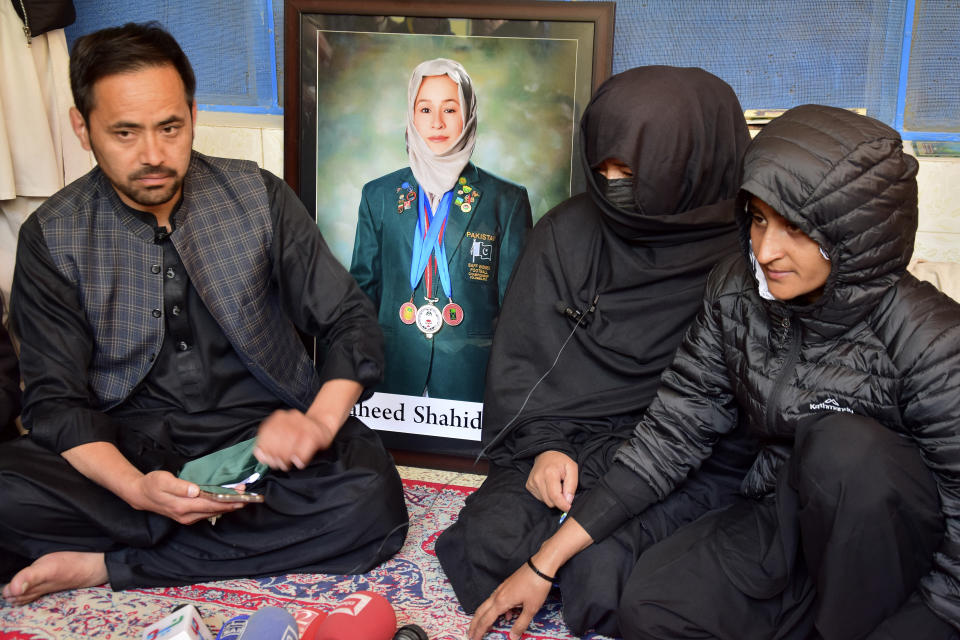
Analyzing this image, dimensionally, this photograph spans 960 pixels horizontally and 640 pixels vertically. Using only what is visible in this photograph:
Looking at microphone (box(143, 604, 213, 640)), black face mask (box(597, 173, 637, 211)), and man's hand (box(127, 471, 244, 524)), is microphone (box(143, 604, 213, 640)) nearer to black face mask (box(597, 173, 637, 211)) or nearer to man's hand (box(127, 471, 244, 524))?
man's hand (box(127, 471, 244, 524))

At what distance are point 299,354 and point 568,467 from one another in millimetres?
947

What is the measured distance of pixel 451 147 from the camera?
296 centimetres

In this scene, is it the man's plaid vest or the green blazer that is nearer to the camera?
the man's plaid vest

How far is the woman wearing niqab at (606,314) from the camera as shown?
2.15 m

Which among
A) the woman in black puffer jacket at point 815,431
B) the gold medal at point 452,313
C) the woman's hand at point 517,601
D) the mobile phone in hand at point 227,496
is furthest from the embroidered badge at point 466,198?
the woman's hand at point 517,601

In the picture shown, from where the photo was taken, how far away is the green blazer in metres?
2.97

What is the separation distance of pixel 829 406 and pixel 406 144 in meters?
1.84

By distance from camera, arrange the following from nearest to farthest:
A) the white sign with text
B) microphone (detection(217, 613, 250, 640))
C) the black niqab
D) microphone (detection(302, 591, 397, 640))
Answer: microphone (detection(302, 591, 397, 640)) < microphone (detection(217, 613, 250, 640)) < the black niqab < the white sign with text

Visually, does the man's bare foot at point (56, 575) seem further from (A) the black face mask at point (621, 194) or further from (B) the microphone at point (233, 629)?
(A) the black face mask at point (621, 194)

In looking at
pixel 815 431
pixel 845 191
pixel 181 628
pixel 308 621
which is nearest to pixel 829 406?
pixel 815 431

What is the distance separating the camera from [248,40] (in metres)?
3.31

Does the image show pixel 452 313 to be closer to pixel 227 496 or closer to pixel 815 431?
pixel 227 496

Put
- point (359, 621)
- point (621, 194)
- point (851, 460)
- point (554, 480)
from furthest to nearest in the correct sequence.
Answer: point (621, 194) < point (554, 480) < point (359, 621) < point (851, 460)

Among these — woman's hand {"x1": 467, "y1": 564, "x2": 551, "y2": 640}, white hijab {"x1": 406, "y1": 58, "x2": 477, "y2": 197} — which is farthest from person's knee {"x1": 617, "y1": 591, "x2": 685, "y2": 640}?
white hijab {"x1": 406, "y1": 58, "x2": 477, "y2": 197}
